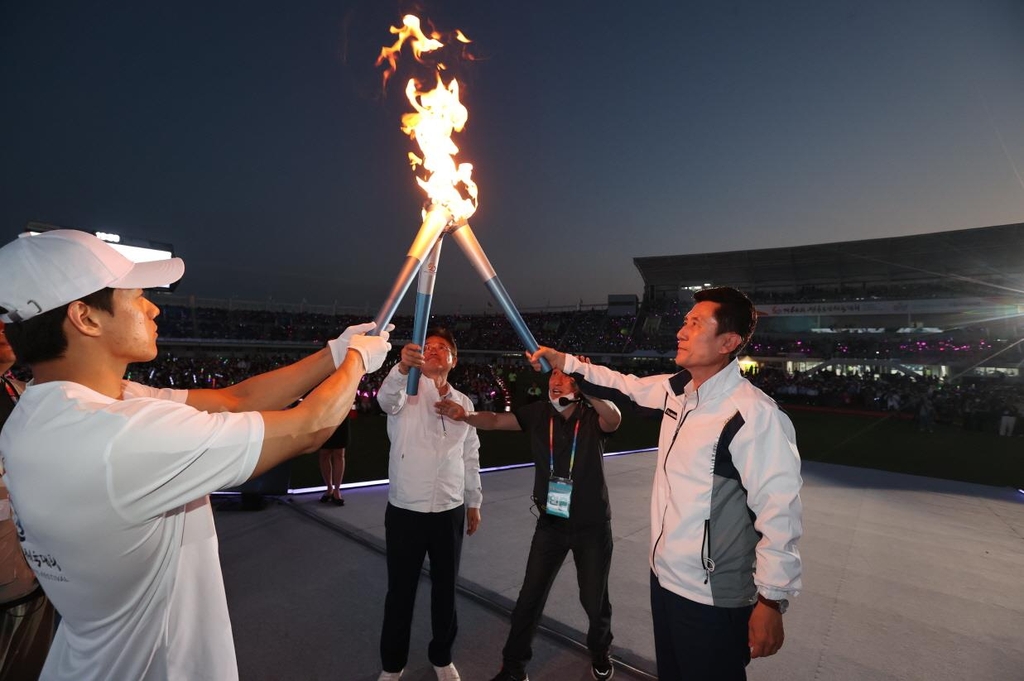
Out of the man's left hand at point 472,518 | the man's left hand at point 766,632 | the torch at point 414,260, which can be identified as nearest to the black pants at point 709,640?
the man's left hand at point 766,632

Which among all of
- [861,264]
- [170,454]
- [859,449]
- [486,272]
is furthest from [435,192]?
[861,264]

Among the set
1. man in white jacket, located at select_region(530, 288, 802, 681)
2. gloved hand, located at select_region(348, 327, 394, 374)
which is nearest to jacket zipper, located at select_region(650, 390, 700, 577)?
man in white jacket, located at select_region(530, 288, 802, 681)

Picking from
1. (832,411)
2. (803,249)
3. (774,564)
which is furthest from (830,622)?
(803,249)

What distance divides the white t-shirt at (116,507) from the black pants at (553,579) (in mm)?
2242

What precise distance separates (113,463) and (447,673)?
2.89 m

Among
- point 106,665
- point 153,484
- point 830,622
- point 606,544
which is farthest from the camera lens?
point 830,622

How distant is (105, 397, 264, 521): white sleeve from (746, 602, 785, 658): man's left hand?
217 centimetres

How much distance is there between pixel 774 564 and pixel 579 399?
1.79 m

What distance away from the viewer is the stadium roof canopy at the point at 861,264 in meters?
34.8

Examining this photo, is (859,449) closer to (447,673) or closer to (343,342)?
(447,673)

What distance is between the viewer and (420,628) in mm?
3912

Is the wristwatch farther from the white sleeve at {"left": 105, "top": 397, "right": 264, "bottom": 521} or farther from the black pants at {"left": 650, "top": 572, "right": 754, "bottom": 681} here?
the white sleeve at {"left": 105, "top": 397, "right": 264, "bottom": 521}

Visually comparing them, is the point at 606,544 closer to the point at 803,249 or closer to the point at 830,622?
the point at 830,622

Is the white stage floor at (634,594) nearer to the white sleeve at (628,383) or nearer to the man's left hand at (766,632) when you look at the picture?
the man's left hand at (766,632)
